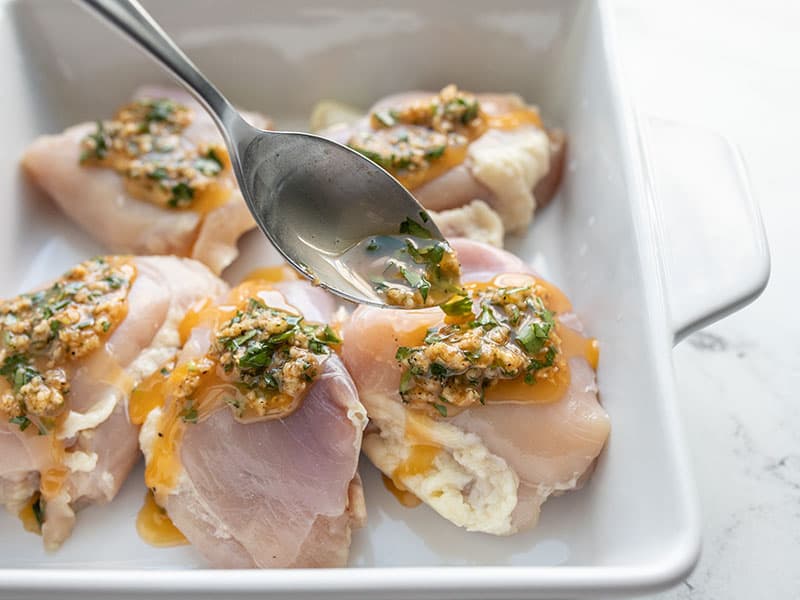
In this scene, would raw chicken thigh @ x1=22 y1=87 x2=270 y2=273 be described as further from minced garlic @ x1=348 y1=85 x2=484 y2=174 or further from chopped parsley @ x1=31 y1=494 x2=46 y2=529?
chopped parsley @ x1=31 y1=494 x2=46 y2=529

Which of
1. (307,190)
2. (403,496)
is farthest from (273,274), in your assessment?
(403,496)

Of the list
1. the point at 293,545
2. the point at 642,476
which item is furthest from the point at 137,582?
the point at 642,476

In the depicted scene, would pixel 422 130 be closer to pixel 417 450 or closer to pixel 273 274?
pixel 273 274

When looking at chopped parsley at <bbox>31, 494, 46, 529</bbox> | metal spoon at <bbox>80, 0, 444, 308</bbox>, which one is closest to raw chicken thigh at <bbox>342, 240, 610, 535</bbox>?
metal spoon at <bbox>80, 0, 444, 308</bbox>

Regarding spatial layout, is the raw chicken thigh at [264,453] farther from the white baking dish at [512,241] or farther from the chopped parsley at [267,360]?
the white baking dish at [512,241]

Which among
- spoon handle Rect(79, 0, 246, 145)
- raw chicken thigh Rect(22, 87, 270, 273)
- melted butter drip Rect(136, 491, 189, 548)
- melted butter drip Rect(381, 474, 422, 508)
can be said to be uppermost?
spoon handle Rect(79, 0, 246, 145)

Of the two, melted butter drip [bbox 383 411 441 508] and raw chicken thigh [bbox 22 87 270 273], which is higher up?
raw chicken thigh [bbox 22 87 270 273]
